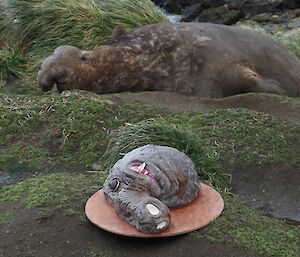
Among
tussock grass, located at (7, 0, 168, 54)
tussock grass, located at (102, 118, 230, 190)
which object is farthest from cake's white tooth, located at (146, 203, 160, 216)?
tussock grass, located at (7, 0, 168, 54)

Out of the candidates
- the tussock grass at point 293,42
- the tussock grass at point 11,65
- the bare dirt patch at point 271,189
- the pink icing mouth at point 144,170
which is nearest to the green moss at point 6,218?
the pink icing mouth at point 144,170

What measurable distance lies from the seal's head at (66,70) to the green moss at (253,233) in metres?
3.61

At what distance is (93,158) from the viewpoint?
608 cm

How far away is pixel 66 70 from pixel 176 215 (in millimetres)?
3917

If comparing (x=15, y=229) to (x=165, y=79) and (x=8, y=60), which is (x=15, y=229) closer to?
(x=165, y=79)

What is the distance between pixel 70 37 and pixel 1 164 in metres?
4.34

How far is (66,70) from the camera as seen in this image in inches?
303

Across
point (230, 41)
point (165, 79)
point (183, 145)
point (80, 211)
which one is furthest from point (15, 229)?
point (230, 41)

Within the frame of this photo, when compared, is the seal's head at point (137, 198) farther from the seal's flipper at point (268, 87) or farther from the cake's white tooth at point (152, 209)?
the seal's flipper at point (268, 87)

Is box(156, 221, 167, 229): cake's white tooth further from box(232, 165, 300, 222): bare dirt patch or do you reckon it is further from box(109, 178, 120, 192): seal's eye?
box(232, 165, 300, 222): bare dirt patch

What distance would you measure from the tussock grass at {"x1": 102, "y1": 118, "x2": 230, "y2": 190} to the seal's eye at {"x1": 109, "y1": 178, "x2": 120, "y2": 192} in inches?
46.5

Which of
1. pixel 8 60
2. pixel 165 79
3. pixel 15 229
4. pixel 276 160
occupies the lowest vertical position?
pixel 8 60

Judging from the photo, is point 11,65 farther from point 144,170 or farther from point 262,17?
point 262,17

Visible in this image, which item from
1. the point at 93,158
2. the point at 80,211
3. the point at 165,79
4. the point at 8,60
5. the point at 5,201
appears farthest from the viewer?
the point at 8,60
